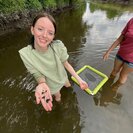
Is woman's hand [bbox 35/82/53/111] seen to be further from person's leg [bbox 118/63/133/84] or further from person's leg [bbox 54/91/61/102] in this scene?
person's leg [bbox 118/63/133/84]

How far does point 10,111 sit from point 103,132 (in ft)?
4.94

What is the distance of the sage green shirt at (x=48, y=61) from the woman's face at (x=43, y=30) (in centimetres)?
17

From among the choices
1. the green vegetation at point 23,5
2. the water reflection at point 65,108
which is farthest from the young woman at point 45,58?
the green vegetation at point 23,5

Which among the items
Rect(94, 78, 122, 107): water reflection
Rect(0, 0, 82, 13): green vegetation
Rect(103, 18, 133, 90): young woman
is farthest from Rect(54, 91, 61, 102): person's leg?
Rect(0, 0, 82, 13): green vegetation

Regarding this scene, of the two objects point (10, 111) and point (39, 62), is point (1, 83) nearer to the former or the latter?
point (10, 111)

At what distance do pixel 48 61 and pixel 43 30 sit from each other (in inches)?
15.8

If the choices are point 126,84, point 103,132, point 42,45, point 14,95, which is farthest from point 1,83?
point 126,84

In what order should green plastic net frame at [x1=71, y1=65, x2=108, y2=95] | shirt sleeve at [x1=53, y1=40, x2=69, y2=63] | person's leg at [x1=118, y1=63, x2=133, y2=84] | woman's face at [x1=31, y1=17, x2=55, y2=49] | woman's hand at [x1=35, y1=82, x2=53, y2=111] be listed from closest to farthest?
1. woman's hand at [x1=35, y1=82, x2=53, y2=111]
2. woman's face at [x1=31, y1=17, x2=55, y2=49]
3. shirt sleeve at [x1=53, y1=40, x2=69, y2=63]
4. person's leg at [x1=118, y1=63, x2=133, y2=84]
5. green plastic net frame at [x1=71, y1=65, x2=108, y2=95]

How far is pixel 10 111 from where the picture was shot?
2496mm

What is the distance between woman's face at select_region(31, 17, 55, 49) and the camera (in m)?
1.51

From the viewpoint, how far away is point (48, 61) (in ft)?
5.91

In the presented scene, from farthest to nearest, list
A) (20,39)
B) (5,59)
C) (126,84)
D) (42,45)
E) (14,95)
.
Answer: (20,39) → (5,59) → (126,84) → (14,95) → (42,45)

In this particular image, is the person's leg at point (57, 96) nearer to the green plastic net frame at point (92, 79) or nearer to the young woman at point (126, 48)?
the green plastic net frame at point (92, 79)

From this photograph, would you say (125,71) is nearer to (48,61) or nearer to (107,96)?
(107,96)
